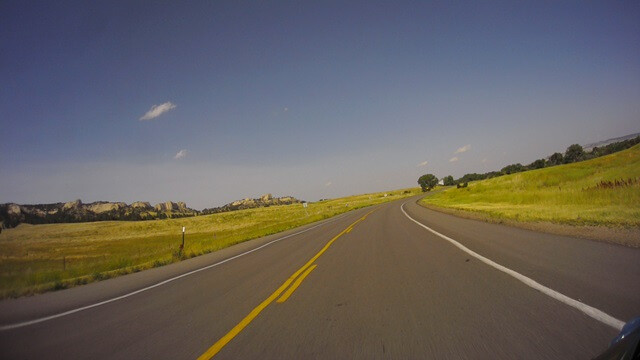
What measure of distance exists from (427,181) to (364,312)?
148m

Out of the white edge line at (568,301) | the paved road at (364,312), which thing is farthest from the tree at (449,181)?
the white edge line at (568,301)

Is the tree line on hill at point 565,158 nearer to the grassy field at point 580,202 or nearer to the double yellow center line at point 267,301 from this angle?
the grassy field at point 580,202

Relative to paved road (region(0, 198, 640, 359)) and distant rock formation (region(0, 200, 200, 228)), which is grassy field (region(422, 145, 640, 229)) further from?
distant rock formation (region(0, 200, 200, 228))

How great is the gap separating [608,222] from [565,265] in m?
6.78

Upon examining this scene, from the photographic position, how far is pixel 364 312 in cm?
480

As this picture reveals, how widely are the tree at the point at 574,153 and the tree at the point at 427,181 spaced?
63.7 meters

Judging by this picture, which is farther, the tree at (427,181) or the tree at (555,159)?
the tree at (427,181)

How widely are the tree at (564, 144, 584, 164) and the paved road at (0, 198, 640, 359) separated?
8893 centimetres

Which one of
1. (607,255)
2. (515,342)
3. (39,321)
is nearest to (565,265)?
(607,255)

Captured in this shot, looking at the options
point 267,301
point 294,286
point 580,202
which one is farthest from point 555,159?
point 267,301

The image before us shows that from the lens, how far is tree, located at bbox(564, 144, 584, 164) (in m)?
79.2

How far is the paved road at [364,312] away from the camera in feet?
11.6

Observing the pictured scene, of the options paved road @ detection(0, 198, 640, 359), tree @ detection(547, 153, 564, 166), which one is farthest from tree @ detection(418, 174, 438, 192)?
paved road @ detection(0, 198, 640, 359)

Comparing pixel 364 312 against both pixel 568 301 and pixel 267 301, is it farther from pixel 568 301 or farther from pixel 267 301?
pixel 568 301
